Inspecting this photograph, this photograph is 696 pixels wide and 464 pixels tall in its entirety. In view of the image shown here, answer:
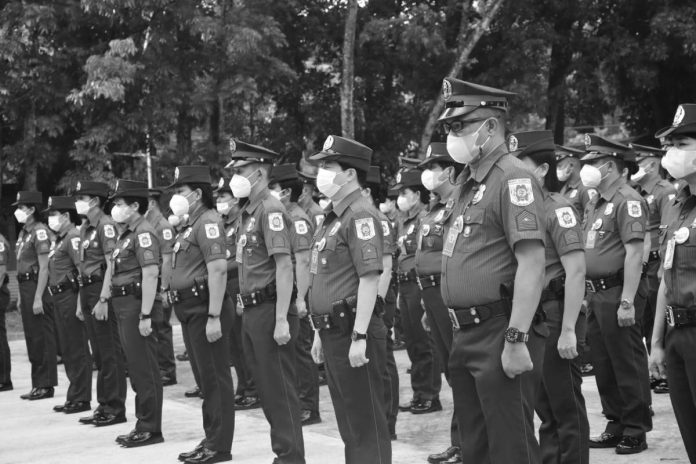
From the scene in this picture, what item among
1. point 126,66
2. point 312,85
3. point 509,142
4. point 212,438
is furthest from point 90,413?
point 312,85

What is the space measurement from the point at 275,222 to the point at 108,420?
3422 millimetres

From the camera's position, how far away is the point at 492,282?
13.0 feet

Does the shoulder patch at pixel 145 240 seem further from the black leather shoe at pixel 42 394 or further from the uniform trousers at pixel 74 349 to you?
the black leather shoe at pixel 42 394

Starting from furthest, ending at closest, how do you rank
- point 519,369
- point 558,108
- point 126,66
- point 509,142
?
point 558,108 → point 126,66 → point 509,142 → point 519,369

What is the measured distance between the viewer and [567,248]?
5176 mm

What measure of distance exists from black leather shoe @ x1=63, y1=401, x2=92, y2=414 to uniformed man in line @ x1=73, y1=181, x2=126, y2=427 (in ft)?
2.15

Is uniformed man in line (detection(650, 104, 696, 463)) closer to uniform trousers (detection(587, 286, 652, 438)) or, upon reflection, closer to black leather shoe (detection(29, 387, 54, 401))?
uniform trousers (detection(587, 286, 652, 438))

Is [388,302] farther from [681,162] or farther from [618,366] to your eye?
[681,162]

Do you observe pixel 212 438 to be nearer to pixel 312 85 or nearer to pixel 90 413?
pixel 90 413

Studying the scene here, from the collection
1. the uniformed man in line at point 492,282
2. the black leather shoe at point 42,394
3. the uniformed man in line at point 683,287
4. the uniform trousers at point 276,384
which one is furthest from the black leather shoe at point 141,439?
the uniformed man in line at point 683,287

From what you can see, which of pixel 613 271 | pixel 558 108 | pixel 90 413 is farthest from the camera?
pixel 558 108

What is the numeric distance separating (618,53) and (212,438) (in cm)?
1554

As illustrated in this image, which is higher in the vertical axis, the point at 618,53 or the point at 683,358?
the point at 618,53

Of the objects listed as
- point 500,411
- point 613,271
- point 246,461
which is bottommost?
point 246,461
